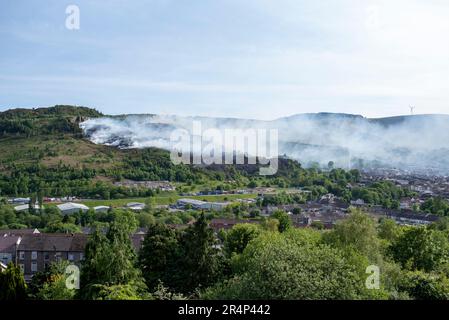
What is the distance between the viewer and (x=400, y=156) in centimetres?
19750

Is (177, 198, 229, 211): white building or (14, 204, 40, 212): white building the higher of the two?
(14, 204, 40, 212): white building

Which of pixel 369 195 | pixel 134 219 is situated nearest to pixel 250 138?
pixel 369 195

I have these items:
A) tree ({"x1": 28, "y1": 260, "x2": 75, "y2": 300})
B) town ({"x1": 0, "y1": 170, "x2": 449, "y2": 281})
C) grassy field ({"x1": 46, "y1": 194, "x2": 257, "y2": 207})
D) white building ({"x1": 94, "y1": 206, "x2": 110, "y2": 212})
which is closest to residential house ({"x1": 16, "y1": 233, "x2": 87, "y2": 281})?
town ({"x1": 0, "y1": 170, "x2": 449, "y2": 281})

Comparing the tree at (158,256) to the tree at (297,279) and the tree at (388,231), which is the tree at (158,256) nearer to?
the tree at (297,279)

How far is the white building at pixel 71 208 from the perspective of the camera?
74.9 metres

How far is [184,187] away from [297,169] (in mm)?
45946

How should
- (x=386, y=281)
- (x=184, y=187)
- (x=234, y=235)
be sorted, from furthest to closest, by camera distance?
1. (x=184, y=187)
2. (x=234, y=235)
3. (x=386, y=281)

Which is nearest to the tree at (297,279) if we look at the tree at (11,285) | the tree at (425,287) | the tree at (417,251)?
the tree at (425,287)

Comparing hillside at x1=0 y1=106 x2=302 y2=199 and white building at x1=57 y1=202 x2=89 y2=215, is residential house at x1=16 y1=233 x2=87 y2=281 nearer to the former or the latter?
white building at x1=57 y1=202 x2=89 y2=215

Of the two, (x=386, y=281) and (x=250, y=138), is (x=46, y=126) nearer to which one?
(x=250, y=138)

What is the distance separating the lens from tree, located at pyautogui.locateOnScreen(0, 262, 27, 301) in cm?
2336

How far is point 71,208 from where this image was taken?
77.0m

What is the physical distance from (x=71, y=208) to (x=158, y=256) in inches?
2058

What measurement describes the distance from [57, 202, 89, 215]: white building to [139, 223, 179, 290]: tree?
47.3 metres
